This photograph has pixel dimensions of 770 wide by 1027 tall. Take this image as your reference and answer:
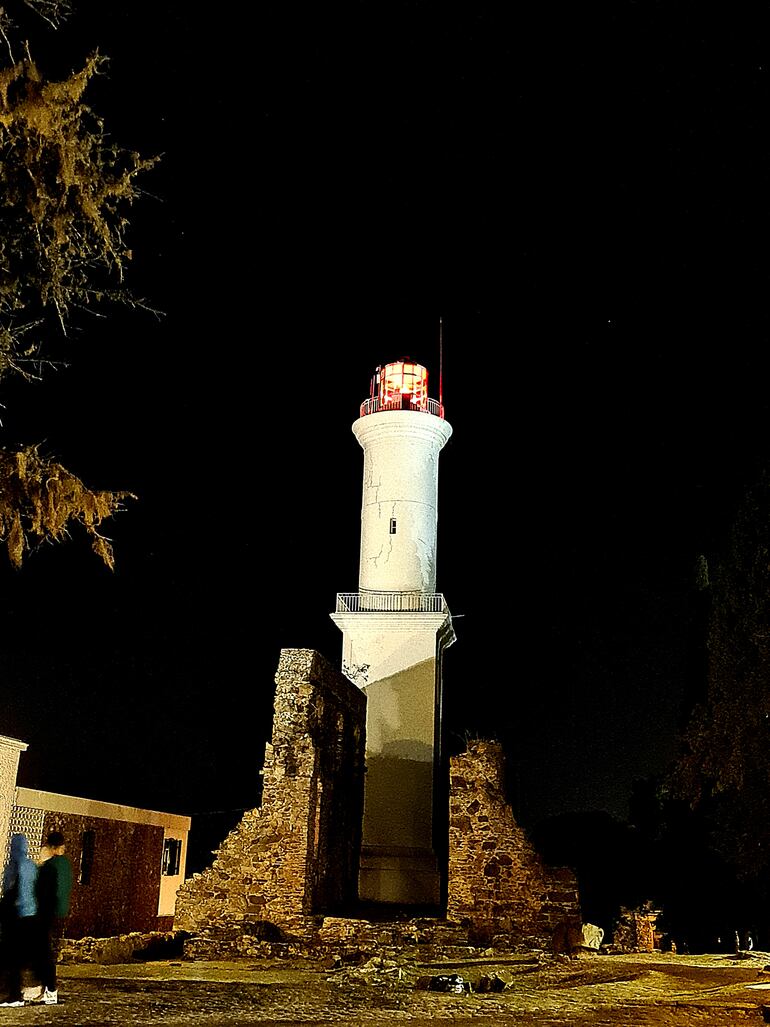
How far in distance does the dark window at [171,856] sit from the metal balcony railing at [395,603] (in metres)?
6.59

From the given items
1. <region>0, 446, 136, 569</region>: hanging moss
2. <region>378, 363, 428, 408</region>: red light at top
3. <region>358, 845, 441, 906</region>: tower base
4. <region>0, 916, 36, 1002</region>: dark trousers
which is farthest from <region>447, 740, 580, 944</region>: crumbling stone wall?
<region>378, 363, 428, 408</region>: red light at top

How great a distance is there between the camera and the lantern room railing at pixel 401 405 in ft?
89.1

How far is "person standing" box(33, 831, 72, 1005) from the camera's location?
24.6 feet

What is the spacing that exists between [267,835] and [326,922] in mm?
Answer: 1442

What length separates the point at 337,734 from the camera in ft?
60.6

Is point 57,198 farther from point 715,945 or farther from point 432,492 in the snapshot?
point 715,945

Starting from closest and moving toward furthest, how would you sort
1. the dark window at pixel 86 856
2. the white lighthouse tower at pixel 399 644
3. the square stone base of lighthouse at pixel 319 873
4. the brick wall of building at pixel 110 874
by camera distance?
1. the square stone base of lighthouse at pixel 319 873
2. the brick wall of building at pixel 110 874
3. the dark window at pixel 86 856
4. the white lighthouse tower at pixel 399 644

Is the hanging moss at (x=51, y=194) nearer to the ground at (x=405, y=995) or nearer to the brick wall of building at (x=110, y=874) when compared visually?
the ground at (x=405, y=995)

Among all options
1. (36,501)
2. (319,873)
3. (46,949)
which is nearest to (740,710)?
(319,873)

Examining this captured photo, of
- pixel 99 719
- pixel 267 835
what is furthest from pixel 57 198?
pixel 99 719

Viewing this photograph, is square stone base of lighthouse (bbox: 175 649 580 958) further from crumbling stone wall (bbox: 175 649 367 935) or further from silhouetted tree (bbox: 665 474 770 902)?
silhouetted tree (bbox: 665 474 770 902)

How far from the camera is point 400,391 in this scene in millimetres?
27438

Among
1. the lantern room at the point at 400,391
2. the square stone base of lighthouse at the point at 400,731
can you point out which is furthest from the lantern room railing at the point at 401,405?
the square stone base of lighthouse at the point at 400,731

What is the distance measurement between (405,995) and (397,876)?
1425 cm
